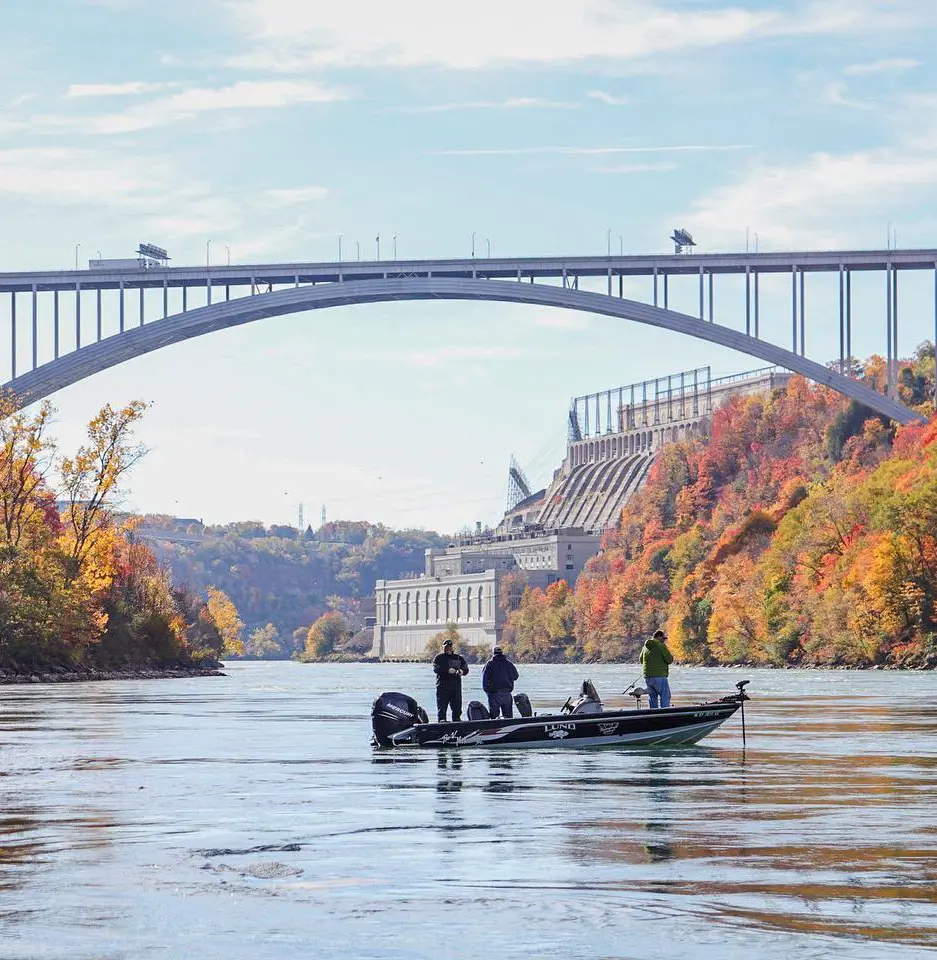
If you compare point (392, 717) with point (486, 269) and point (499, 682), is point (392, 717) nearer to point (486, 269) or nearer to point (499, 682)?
point (499, 682)

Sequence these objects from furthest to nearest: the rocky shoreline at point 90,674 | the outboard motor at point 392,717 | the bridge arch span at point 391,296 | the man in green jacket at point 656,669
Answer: the bridge arch span at point 391,296, the rocky shoreline at point 90,674, the man in green jacket at point 656,669, the outboard motor at point 392,717

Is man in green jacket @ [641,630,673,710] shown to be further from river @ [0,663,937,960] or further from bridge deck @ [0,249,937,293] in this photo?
bridge deck @ [0,249,937,293]

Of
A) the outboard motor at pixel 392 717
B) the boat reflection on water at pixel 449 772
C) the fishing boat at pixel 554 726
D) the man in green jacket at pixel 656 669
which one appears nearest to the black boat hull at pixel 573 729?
the fishing boat at pixel 554 726

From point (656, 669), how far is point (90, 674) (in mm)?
65182

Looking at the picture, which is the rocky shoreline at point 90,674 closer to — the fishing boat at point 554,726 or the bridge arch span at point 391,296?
the bridge arch span at point 391,296

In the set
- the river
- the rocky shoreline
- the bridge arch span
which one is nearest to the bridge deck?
the bridge arch span

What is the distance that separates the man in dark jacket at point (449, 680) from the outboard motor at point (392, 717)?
1.42 ft

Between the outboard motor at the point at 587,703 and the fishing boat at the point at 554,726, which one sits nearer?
the fishing boat at the point at 554,726

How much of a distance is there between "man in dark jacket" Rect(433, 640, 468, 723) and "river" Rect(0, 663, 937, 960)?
853 mm

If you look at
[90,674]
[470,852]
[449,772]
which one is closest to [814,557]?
[90,674]

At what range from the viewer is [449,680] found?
32.7 m

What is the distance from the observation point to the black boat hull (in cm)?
3181

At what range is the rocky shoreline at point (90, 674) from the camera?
85.4 meters

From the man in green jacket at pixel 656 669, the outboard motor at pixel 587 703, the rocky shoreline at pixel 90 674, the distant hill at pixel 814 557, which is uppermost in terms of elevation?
the distant hill at pixel 814 557
